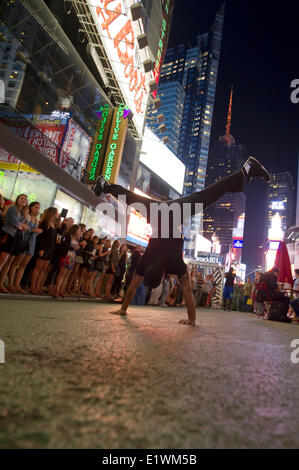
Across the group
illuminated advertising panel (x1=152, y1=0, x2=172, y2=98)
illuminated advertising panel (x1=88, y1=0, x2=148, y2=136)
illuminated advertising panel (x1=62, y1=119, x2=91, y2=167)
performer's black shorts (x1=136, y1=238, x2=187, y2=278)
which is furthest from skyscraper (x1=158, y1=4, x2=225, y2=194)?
performer's black shorts (x1=136, y1=238, x2=187, y2=278)

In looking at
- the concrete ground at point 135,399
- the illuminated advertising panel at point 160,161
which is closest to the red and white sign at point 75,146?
the concrete ground at point 135,399

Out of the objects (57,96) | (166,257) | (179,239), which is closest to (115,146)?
(57,96)

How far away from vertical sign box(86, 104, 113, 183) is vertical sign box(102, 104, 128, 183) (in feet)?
0.76

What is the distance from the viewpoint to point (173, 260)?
3510mm

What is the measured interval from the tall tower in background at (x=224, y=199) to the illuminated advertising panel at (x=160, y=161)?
10805 cm

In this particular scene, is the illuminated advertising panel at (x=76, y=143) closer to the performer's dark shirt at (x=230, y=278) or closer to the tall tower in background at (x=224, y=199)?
the performer's dark shirt at (x=230, y=278)

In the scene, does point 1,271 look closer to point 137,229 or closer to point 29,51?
point 29,51

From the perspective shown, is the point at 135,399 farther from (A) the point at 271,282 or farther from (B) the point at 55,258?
(A) the point at 271,282

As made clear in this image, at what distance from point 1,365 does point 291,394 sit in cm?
122

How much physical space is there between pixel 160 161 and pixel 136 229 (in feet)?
43.5

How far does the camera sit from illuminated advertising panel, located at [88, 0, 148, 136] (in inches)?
465

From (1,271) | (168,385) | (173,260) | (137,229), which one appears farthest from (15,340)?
(137,229)

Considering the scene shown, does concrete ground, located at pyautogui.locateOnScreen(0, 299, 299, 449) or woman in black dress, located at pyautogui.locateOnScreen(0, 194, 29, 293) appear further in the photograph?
woman in black dress, located at pyautogui.locateOnScreen(0, 194, 29, 293)

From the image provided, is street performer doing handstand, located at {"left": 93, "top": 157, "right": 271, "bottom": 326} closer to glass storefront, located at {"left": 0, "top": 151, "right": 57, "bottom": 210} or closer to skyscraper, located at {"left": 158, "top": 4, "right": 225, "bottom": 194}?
glass storefront, located at {"left": 0, "top": 151, "right": 57, "bottom": 210}
